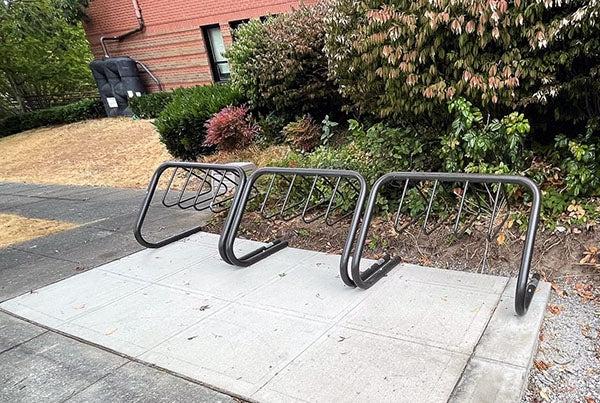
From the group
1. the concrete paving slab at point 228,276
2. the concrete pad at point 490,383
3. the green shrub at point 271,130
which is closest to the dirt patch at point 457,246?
the concrete paving slab at point 228,276

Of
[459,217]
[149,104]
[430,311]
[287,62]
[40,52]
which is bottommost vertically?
[430,311]

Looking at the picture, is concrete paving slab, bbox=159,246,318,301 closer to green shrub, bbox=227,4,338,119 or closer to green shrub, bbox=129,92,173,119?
green shrub, bbox=227,4,338,119

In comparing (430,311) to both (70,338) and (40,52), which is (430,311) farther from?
(40,52)

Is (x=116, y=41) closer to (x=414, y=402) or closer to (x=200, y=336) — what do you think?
(x=200, y=336)

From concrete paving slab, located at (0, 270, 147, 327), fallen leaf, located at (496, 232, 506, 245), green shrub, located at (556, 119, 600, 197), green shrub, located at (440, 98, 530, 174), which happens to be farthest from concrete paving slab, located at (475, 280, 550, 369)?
concrete paving slab, located at (0, 270, 147, 327)

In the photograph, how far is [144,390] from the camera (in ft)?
7.39

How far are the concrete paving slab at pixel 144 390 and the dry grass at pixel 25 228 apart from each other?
3.53 meters

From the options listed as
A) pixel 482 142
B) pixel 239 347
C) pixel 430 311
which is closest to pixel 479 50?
pixel 482 142

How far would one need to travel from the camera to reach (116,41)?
46.8ft

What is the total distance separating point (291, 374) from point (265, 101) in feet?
17.7

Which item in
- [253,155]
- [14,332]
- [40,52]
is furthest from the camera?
[40,52]

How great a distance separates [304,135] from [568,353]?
465 cm

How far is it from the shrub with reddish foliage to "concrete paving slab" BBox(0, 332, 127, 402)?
180 inches

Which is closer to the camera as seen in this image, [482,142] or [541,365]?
[541,365]
